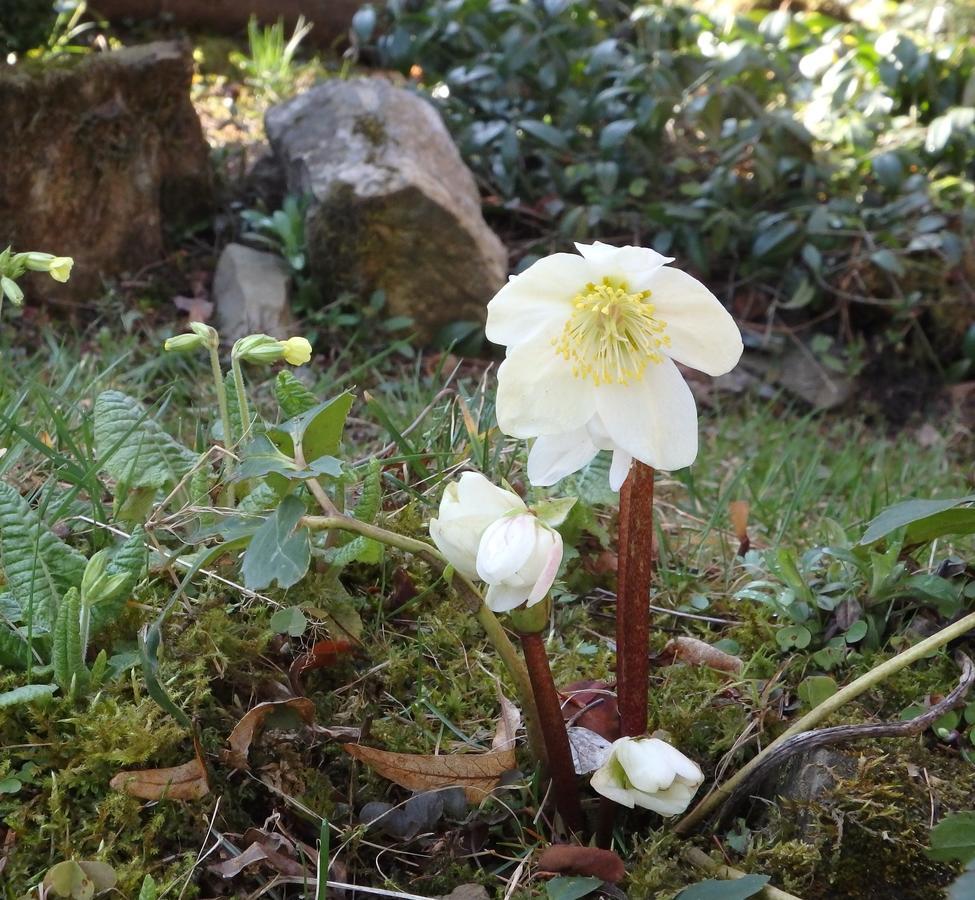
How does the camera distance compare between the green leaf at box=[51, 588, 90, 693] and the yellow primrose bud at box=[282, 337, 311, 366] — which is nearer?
the green leaf at box=[51, 588, 90, 693]

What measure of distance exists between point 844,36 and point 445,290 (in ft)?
8.67

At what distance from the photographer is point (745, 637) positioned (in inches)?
61.4

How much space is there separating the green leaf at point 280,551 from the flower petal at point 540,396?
0.24m

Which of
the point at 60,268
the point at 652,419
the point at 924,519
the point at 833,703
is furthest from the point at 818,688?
the point at 60,268

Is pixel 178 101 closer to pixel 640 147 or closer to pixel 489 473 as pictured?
pixel 640 147

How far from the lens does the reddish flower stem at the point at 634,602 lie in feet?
3.76

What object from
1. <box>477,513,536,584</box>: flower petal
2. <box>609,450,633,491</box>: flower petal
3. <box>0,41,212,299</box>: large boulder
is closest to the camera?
<box>477,513,536,584</box>: flower petal

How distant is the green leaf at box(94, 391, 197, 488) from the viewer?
1.47m

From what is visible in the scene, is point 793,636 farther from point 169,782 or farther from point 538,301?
point 169,782

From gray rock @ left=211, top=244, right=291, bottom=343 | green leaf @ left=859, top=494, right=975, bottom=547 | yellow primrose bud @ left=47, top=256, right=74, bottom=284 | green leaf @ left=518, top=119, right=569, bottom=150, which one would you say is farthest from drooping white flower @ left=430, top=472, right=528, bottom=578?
green leaf @ left=518, top=119, right=569, bottom=150

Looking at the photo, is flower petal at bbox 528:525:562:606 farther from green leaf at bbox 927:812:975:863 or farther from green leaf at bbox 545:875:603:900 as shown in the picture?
green leaf at bbox 927:812:975:863

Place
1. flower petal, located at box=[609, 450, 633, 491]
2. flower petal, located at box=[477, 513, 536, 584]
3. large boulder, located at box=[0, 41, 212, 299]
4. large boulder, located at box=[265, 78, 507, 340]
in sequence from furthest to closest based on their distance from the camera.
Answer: large boulder, located at box=[265, 78, 507, 340]
large boulder, located at box=[0, 41, 212, 299]
flower petal, located at box=[609, 450, 633, 491]
flower petal, located at box=[477, 513, 536, 584]

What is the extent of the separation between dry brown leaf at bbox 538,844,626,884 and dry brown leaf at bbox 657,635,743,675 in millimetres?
446

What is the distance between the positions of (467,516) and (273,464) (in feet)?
0.78
